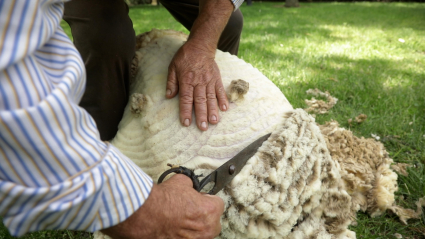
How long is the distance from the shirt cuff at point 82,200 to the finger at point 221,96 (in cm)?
60

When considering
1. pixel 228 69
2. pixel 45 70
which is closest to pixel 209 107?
pixel 228 69

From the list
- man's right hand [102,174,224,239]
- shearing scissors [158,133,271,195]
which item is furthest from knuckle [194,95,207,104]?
man's right hand [102,174,224,239]

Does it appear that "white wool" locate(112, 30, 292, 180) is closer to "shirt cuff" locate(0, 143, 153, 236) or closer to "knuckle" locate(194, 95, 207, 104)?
"knuckle" locate(194, 95, 207, 104)

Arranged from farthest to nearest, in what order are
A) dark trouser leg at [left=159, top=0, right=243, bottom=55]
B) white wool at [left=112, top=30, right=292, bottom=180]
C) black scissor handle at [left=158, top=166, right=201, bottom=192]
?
dark trouser leg at [left=159, top=0, right=243, bottom=55] < white wool at [left=112, top=30, right=292, bottom=180] < black scissor handle at [left=158, top=166, right=201, bottom=192]

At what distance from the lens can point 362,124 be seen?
259cm

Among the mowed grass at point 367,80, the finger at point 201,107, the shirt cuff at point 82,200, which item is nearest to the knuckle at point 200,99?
the finger at point 201,107

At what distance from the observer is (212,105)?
1.32 m

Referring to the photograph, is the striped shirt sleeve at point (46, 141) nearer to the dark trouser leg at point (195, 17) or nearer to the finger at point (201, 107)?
the finger at point (201, 107)

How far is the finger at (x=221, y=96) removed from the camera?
4.37 feet

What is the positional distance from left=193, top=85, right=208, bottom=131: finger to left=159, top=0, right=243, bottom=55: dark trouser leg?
1107 millimetres

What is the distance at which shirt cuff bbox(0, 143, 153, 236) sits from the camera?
2.20ft

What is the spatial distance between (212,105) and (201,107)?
5 cm

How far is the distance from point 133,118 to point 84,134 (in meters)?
0.75

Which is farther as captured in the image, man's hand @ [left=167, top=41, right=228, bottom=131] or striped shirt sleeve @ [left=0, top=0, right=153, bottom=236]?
man's hand @ [left=167, top=41, right=228, bottom=131]
